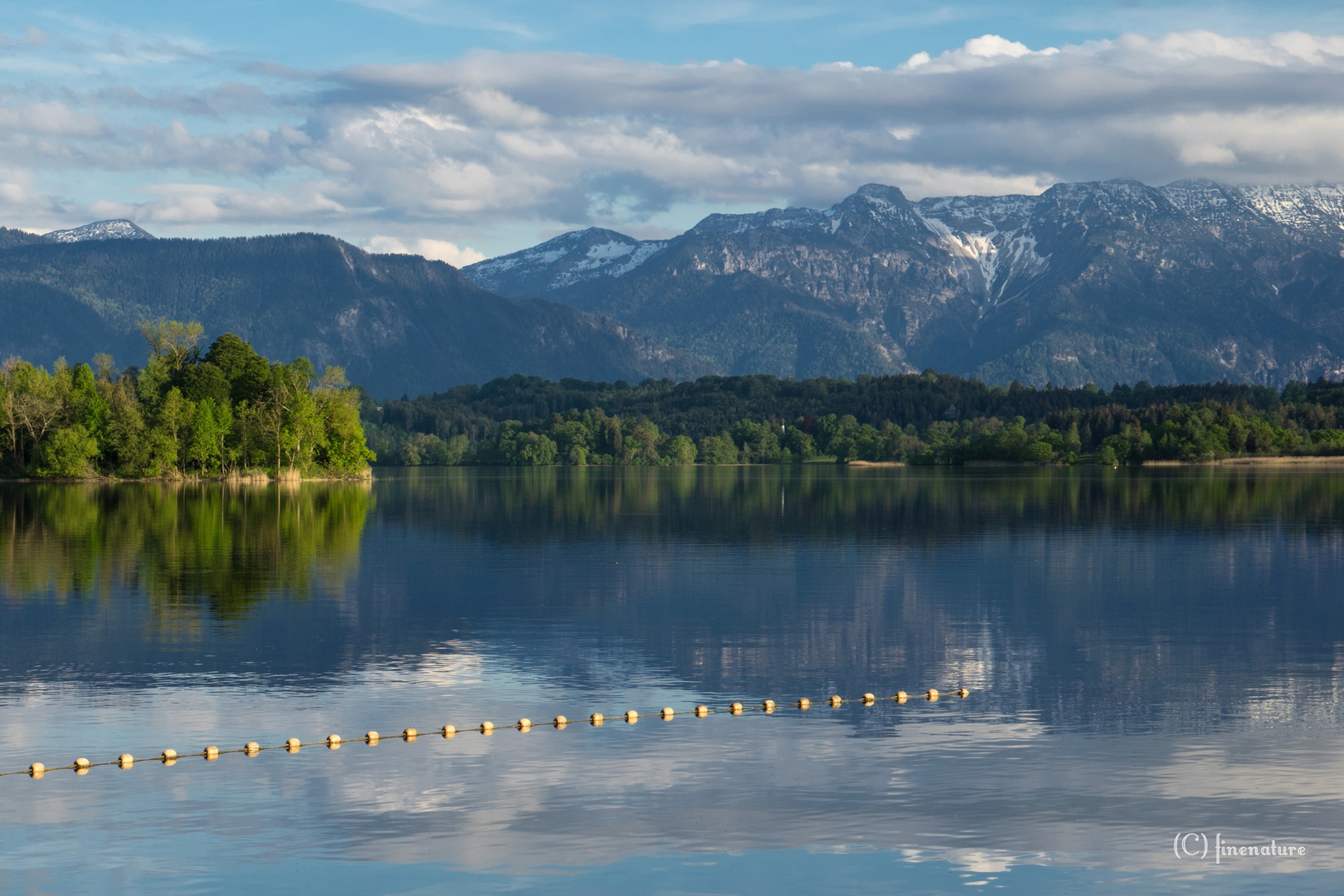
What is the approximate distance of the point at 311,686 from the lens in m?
31.3

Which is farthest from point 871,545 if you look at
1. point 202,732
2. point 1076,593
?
point 202,732

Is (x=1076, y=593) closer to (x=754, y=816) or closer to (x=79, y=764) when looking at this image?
(x=754, y=816)

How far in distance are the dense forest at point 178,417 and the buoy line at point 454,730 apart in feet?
453

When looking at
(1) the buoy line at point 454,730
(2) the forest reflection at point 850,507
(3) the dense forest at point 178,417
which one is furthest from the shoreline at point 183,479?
(1) the buoy line at point 454,730

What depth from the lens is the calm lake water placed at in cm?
1928

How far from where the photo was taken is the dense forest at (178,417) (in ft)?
514

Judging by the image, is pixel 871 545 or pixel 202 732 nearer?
pixel 202 732

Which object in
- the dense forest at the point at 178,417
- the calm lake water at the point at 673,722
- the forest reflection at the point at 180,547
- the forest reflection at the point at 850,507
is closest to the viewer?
the calm lake water at the point at 673,722

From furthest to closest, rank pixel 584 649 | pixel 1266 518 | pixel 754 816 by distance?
pixel 1266 518 < pixel 584 649 < pixel 754 816

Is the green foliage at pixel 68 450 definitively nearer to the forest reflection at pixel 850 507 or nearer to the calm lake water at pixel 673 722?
the forest reflection at pixel 850 507

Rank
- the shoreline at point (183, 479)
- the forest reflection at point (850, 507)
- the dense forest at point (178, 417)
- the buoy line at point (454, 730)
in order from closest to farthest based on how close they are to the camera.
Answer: the buoy line at point (454, 730)
the forest reflection at point (850, 507)
the dense forest at point (178, 417)
the shoreline at point (183, 479)

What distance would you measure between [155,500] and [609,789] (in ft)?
330

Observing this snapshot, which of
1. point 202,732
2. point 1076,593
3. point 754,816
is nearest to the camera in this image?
point 754,816

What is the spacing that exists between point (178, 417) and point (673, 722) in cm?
14016
